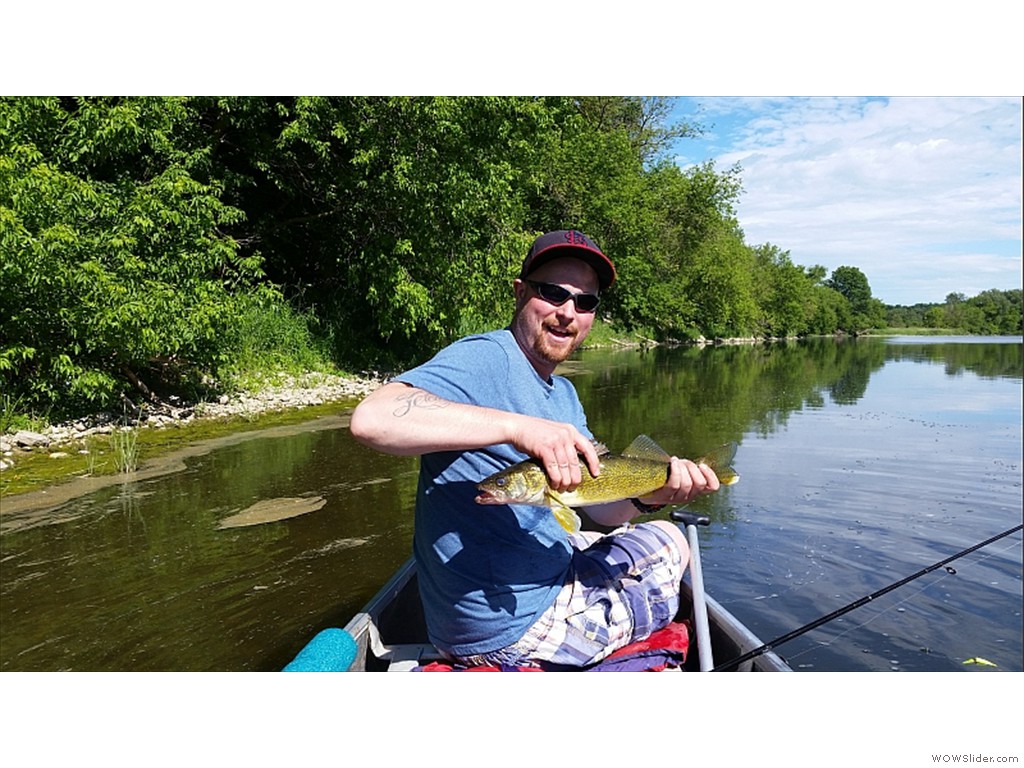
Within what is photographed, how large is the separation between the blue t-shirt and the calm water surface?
106 inches

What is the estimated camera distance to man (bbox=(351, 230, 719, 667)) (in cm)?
260

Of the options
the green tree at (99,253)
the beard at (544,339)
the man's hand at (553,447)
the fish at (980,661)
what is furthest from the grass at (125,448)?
the fish at (980,661)

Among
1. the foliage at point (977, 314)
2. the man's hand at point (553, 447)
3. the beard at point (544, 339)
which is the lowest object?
the man's hand at point (553, 447)

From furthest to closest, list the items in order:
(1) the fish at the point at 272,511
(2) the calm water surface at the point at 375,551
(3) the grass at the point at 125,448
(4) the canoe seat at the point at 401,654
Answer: (3) the grass at the point at 125,448 → (1) the fish at the point at 272,511 → (2) the calm water surface at the point at 375,551 → (4) the canoe seat at the point at 401,654

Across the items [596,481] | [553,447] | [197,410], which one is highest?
[553,447]

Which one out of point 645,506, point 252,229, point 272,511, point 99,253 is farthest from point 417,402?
point 252,229

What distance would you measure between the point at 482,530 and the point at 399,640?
6.72 ft

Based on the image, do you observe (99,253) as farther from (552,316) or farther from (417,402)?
(417,402)

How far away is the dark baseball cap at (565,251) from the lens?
10.3ft

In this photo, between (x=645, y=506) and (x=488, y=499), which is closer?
(x=488, y=499)

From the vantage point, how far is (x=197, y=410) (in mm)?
14539

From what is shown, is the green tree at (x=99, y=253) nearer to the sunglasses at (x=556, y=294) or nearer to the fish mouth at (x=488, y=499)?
the sunglasses at (x=556, y=294)

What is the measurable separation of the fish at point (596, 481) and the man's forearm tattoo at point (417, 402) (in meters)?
0.33
